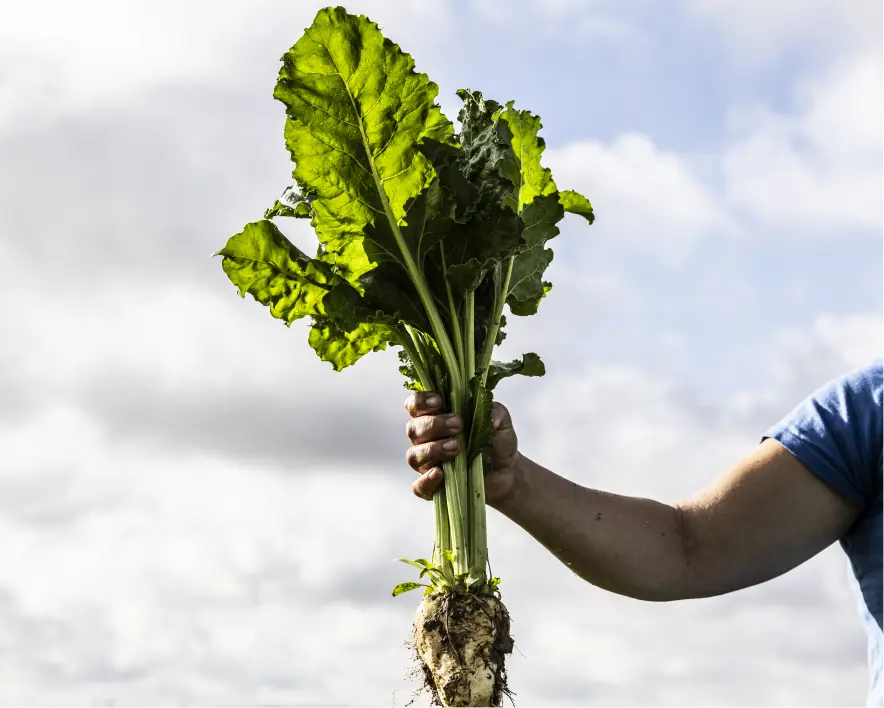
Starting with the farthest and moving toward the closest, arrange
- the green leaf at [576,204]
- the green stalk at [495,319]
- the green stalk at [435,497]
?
the green leaf at [576,204] → the green stalk at [495,319] → the green stalk at [435,497]

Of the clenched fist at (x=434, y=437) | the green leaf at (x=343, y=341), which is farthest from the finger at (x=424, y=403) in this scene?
the green leaf at (x=343, y=341)

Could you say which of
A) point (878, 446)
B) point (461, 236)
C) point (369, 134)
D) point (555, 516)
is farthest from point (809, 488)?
point (369, 134)

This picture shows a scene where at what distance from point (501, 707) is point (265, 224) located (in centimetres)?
147

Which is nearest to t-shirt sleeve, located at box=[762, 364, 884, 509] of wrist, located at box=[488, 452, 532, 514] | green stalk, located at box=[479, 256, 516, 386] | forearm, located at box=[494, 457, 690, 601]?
forearm, located at box=[494, 457, 690, 601]

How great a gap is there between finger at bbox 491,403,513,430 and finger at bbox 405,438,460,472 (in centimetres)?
18

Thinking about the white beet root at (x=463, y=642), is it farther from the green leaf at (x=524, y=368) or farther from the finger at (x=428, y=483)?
the green leaf at (x=524, y=368)

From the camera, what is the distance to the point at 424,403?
2777 millimetres

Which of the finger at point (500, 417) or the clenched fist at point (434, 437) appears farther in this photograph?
the finger at point (500, 417)

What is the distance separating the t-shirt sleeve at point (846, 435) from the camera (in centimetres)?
306

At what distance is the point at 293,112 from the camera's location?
2721 millimetres

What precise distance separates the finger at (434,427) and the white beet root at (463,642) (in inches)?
16.4

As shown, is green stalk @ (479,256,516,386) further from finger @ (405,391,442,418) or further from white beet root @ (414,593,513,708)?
white beet root @ (414,593,513,708)

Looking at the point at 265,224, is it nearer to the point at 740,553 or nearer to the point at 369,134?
the point at 369,134

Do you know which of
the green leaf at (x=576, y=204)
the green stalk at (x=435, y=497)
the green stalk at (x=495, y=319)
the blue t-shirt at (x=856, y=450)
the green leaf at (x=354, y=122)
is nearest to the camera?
the green leaf at (x=354, y=122)
